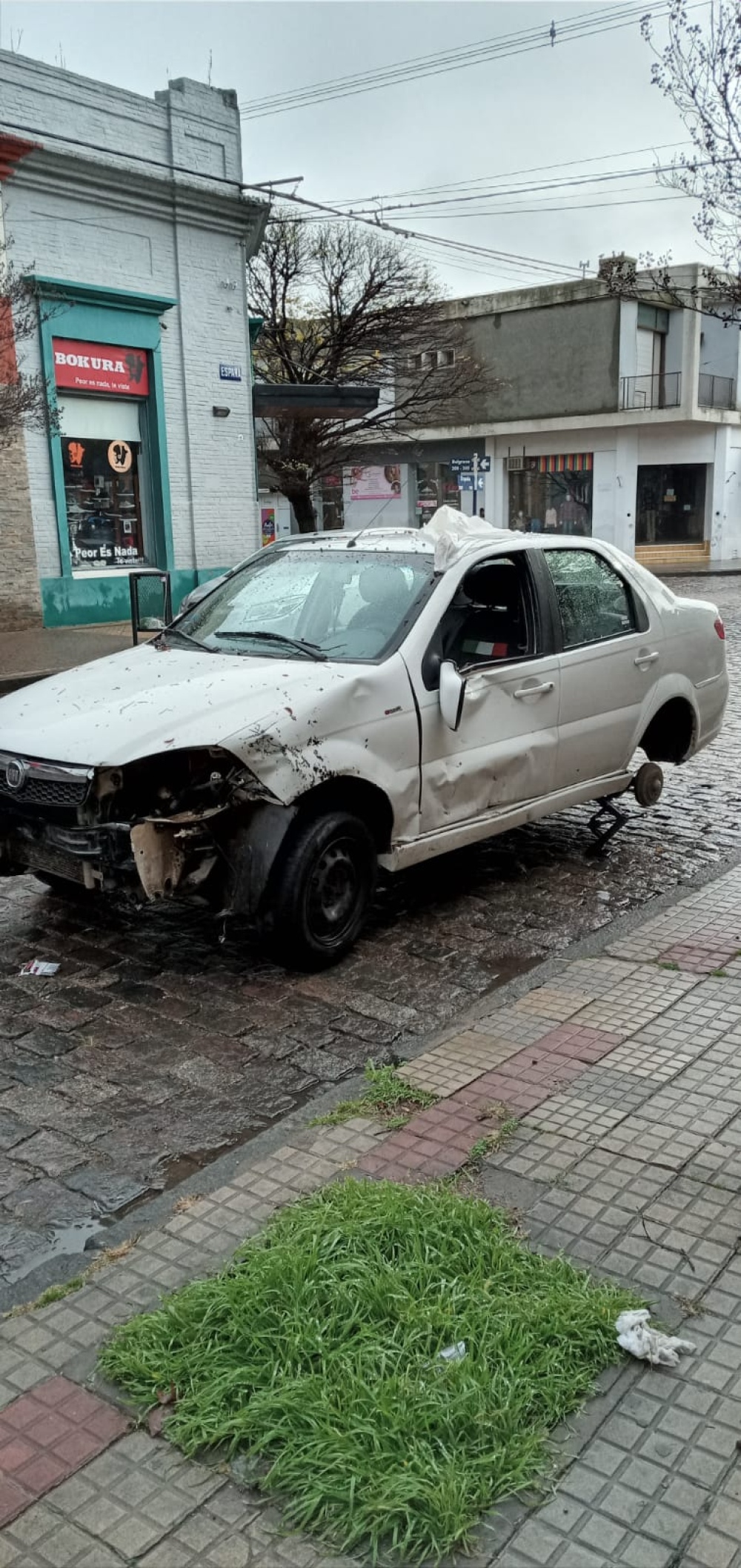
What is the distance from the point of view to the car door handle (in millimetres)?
5934

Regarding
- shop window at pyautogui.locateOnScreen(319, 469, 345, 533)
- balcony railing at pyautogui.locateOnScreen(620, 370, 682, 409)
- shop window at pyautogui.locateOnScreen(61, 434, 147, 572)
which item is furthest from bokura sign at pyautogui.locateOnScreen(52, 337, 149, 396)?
shop window at pyautogui.locateOnScreen(319, 469, 345, 533)

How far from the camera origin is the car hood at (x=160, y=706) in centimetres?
465

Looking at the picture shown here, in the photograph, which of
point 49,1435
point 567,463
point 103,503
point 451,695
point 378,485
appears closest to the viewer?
point 49,1435

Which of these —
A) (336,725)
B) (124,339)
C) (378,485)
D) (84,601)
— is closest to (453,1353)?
(336,725)

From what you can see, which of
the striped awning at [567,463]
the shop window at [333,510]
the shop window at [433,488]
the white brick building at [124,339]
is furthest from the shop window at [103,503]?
the shop window at [333,510]

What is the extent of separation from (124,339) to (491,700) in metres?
13.0

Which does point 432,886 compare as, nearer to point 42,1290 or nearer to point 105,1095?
point 105,1095

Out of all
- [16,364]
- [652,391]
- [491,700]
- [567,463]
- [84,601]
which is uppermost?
[652,391]

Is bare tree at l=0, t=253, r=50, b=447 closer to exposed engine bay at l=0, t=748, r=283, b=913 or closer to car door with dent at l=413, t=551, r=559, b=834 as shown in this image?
car door with dent at l=413, t=551, r=559, b=834

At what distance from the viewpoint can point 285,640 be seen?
18.1ft

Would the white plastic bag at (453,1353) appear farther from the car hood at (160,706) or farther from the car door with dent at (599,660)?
the car door with dent at (599,660)

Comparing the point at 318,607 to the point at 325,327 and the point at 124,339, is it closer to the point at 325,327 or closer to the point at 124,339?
the point at 124,339

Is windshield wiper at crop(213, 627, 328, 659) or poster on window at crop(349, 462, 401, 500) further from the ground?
poster on window at crop(349, 462, 401, 500)

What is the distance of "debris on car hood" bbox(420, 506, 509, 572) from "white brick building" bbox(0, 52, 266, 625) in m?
9.10
